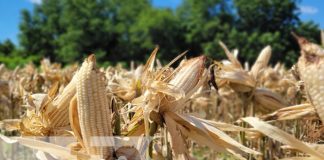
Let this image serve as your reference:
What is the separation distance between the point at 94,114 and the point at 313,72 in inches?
31.4

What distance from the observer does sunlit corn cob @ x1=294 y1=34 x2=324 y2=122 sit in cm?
166

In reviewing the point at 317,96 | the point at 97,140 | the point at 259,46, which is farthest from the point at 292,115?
the point at 259,46

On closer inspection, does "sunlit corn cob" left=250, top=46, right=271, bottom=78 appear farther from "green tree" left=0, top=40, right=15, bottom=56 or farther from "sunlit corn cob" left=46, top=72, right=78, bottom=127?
"green tree" left=0, top=40, right=15, bottom=56

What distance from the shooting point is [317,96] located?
1.69m

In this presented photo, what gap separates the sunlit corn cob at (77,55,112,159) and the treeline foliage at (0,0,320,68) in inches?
2047

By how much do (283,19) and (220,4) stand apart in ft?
27.5

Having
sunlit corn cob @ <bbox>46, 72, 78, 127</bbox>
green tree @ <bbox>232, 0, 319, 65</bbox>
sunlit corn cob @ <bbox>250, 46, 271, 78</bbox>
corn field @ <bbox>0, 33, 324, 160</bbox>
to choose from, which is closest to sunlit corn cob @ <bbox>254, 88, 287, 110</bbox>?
sunlit corn cob @ <bbox>250, 46, 271, 78</bbox>

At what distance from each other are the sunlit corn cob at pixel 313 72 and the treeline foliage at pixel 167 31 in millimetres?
52113

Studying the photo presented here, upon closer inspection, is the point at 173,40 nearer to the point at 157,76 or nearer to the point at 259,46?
the point at 259,46

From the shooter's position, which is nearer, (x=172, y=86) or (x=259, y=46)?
(x=172, y=86)

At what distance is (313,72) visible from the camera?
1667 millimetres

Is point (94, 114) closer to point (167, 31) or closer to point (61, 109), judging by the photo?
point (61, 109)

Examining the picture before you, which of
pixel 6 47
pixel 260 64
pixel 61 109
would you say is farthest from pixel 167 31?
pixel 61 109

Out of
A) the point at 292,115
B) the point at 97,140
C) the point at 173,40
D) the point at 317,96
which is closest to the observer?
the point at 317,96
